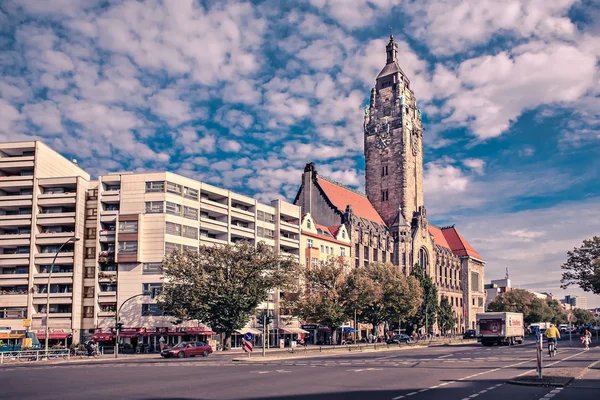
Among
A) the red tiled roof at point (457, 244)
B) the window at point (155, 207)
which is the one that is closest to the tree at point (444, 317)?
the red tiled roof at point (457, 244)

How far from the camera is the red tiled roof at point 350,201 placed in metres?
113

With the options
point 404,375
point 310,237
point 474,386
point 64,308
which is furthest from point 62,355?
point 310,237

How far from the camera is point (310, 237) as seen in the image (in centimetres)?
9288

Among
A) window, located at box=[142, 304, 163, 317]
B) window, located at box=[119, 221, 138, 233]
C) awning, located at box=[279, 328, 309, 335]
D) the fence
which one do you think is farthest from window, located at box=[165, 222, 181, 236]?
the fence

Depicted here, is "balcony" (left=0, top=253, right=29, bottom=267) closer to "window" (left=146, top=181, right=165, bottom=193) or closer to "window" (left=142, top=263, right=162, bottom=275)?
"window" (left=142, top=263, right=162, bottom=275)

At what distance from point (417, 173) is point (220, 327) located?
7869 centimetres

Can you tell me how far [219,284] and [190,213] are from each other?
51.3 feet

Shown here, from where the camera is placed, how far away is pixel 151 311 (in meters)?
68.4

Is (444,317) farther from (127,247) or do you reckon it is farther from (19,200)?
(19,200)

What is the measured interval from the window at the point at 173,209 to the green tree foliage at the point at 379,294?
21892mm

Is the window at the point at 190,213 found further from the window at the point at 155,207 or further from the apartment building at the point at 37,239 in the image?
the apartment building at the point at 37,239

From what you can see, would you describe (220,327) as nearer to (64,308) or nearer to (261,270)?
(261,270)

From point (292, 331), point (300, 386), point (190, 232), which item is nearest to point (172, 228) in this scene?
point (190, 232)

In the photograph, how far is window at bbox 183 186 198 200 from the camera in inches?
2859
